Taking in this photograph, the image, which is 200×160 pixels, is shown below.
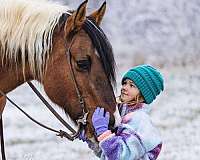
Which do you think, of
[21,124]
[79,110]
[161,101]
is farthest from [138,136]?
[161,101]

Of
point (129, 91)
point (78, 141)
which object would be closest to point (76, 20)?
point (129, 91)

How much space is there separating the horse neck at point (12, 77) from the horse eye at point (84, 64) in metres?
0.34

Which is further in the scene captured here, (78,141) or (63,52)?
(78,141)

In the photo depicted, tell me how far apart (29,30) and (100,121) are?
0.66 meters

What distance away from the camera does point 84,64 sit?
128 inches

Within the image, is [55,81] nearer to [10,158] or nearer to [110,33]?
[10,158]

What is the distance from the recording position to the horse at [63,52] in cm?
325

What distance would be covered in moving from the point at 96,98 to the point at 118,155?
13.0 inches

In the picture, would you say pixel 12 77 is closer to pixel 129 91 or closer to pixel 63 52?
pixel 63 52

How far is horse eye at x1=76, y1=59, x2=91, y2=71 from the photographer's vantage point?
325cm

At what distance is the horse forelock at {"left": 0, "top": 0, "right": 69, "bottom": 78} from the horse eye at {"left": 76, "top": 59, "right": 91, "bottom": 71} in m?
0.19

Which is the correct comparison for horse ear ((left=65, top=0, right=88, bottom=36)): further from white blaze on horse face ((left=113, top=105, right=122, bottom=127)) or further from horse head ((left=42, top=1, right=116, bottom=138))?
white blaze on horse face ((left=113, top=105, right=122, bottom=127))

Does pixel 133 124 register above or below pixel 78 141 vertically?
above

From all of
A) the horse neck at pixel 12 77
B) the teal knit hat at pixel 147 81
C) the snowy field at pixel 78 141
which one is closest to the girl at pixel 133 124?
the teal knit hat at pixel 147 81
